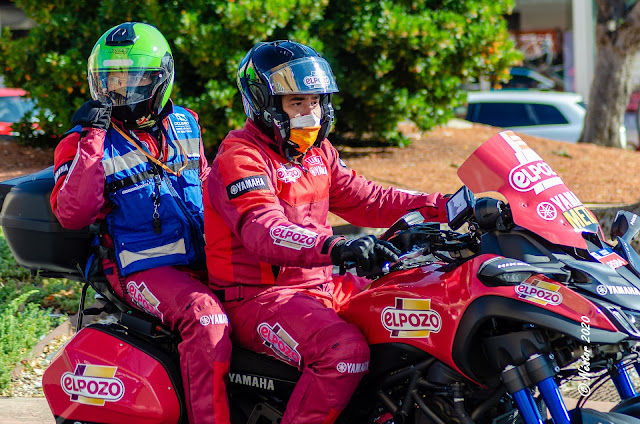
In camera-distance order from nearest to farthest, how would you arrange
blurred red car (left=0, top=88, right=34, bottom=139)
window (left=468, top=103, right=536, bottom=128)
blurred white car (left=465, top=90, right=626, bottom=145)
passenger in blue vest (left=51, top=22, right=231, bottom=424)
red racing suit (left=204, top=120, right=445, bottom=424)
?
red racing suit (left=204, top=120, right=445, bottom=424)
passenger in blue vest (left=51, top=22, right=231, bottom=424)
blurred red car (left=0, top=88, right=34, bottom=139)
blurred white car (left=465, top=90, right=626, bottom=145)
window (left=468, top=103, right=536, bottom=128)

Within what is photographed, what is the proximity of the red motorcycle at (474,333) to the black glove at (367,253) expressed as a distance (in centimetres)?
6

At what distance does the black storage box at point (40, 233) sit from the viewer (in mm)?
3859

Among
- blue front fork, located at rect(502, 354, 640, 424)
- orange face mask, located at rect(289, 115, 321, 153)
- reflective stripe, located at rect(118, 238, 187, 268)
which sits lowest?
blue front fork, located at rect(502, 354, 640, 424)

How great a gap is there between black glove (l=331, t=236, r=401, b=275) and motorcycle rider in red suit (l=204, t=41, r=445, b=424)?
0.06 feet

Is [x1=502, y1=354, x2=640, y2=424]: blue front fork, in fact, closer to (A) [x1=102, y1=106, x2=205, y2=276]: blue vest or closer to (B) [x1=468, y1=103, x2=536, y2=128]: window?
(A) [x1=102, y1=106, x2=205, y2=276]: blue vest

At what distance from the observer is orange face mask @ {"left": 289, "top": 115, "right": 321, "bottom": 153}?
3.35m

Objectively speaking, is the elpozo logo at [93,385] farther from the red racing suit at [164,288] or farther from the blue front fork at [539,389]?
the blue front fork at [539,389]

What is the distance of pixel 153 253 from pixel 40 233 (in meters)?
0.55

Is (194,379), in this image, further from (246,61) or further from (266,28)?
(266,28)

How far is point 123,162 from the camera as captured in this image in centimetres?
384

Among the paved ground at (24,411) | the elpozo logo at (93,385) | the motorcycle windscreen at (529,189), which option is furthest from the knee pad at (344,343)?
the paved ground at (24,411)

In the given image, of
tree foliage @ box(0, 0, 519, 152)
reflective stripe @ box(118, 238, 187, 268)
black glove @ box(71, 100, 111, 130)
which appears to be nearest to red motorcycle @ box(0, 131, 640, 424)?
reflective stripe @ box(118, 238, 187, 268)

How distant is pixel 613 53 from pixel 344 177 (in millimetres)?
10034

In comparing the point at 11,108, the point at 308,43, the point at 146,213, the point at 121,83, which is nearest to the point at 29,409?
the point at 146,213
